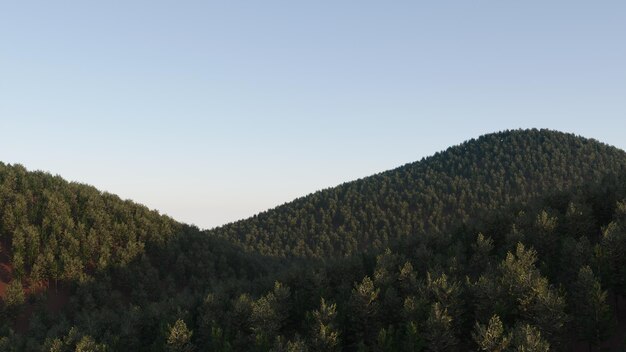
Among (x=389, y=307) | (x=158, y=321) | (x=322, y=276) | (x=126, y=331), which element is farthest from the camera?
(x=322, y=276)

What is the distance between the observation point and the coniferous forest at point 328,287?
52.2 metres

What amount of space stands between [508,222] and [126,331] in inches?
2421

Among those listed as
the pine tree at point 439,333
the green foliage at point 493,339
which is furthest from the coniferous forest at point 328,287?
the green foliage at point 493,339

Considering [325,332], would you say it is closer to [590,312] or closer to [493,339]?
[493,339]

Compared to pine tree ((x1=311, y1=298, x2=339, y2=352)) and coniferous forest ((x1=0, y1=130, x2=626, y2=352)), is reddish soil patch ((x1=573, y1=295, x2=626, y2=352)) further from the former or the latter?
pine tree ((x1=311, y1=298, x2=339, y2=352))

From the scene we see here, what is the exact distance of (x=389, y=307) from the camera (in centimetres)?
6062

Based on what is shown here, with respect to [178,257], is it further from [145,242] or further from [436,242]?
[436,242]

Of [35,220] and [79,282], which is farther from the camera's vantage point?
[35,220]

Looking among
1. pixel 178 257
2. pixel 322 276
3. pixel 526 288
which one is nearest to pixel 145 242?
pixel 178 257

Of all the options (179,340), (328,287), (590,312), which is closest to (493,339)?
(590,312)

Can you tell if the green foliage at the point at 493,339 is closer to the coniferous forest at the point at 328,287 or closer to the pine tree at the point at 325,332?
the coniferous forest at the point at 328,287

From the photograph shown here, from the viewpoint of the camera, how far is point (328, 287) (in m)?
72.8

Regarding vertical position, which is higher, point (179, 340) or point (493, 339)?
point (179, 340)

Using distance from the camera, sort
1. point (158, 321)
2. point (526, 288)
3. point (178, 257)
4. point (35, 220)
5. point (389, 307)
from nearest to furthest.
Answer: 1. point (526, 288)
2. point (389, 307)
3. point (158, 321)
4. point (35, 220)
5. point (178, 257)
